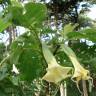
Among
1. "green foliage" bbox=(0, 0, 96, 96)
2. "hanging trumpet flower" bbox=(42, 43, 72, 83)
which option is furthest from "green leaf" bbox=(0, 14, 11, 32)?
"hanging trumpet flower" bbox=(42, 43, 72, 83)

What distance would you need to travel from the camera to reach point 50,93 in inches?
30.7

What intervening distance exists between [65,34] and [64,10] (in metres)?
12.7

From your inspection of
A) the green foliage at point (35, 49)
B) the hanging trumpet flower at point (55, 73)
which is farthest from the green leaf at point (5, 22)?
the hanging trumpet flower at point (55, 73)

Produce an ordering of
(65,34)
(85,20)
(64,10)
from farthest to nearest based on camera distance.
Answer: (85,20) < (64,10) < (65,34)

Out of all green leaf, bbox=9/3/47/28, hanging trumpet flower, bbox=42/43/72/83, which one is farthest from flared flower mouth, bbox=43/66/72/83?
green leaf, bbox=9/3/47/28

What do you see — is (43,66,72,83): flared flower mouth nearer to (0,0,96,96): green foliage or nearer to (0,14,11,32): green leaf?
(0,0,96,96): green foliage

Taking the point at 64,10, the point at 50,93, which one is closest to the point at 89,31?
the point at 50,93

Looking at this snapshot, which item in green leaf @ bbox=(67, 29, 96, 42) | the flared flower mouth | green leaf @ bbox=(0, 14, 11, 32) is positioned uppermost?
green leaf @ bbox=(0, 14, 11, 32)

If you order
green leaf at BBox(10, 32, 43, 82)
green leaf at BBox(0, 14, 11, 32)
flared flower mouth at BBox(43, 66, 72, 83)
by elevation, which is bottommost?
flared flower mouth at BBox(43, 66, 72, 83)

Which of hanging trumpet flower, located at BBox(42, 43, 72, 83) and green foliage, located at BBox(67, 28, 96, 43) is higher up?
green foliage, located at BBox(67, 28, 96, 43)

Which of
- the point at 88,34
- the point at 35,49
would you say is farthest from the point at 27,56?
the point at 88,34

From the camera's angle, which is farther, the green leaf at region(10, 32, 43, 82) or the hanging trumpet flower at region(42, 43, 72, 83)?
the green leaf at region(10, 32, 43, 82)

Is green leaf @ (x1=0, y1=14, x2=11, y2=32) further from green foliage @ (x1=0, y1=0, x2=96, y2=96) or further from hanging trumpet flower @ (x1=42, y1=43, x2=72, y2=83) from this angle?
hanging trumpet flower @ (x1=42, y1=43, x2=72, y2=83)

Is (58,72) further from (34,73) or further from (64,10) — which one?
(64,10)
